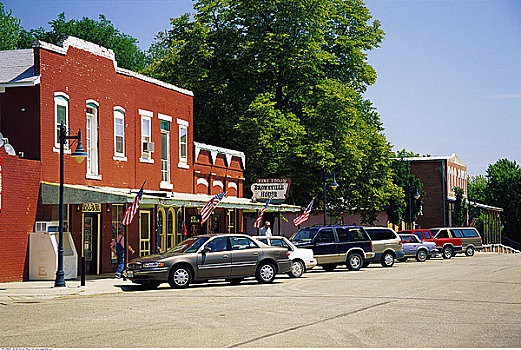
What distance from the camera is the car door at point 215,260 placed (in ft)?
71.3

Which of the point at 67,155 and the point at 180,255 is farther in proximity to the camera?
the point at 67,155

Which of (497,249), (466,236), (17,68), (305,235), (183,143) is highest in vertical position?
(17,68)

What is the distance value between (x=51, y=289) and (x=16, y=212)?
12.9 ft

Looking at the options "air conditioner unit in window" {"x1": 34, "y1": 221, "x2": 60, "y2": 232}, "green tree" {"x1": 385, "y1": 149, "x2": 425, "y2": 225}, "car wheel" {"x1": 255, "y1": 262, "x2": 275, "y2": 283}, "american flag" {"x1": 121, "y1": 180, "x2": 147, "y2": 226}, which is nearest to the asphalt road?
"car wheel" {"x1": 255, "y1": 262, "x2": 275, "y2": 283}

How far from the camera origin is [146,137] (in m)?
Answer: 31.1

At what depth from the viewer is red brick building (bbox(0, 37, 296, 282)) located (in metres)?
23.8

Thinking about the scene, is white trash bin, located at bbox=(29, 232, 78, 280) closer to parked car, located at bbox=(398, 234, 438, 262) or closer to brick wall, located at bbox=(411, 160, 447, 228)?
parked car, located at bbox=(398, 234, 438, 262)

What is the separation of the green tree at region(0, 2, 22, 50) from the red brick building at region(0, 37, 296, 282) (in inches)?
1229

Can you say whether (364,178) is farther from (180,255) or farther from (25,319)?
(25,319)

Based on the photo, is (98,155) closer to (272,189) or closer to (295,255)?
(295,255)

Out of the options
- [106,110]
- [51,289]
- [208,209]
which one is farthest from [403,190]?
[51,289]

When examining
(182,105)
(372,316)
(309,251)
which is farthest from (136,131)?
(372,316)

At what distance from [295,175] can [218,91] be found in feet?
25.4

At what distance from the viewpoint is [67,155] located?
25.5 metres
